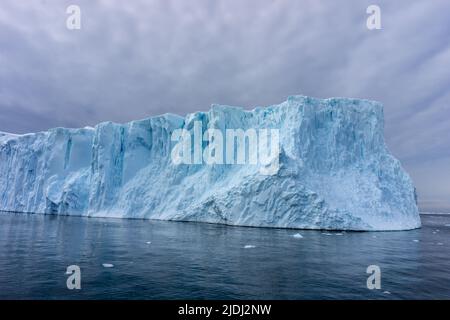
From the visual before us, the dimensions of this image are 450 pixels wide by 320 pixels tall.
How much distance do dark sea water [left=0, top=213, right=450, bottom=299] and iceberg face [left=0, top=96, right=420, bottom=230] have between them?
338 inches

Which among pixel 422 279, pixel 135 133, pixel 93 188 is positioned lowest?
pixel 422 279

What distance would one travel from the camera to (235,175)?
1217 inches

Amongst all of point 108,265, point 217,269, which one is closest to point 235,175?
point 217,269

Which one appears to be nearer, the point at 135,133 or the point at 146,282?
the point at 146,282

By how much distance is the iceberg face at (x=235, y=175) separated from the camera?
82.5ft

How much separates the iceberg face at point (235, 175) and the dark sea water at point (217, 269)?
28.2 ft

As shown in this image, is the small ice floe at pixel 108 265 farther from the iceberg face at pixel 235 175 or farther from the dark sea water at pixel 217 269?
the iceberg face at pixel 235 175

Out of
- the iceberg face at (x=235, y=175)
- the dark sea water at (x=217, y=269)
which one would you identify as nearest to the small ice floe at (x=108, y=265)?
the dark sea water at (x=217, y=269)

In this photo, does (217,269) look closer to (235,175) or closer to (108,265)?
(108,265)

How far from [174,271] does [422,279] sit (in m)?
7.50
